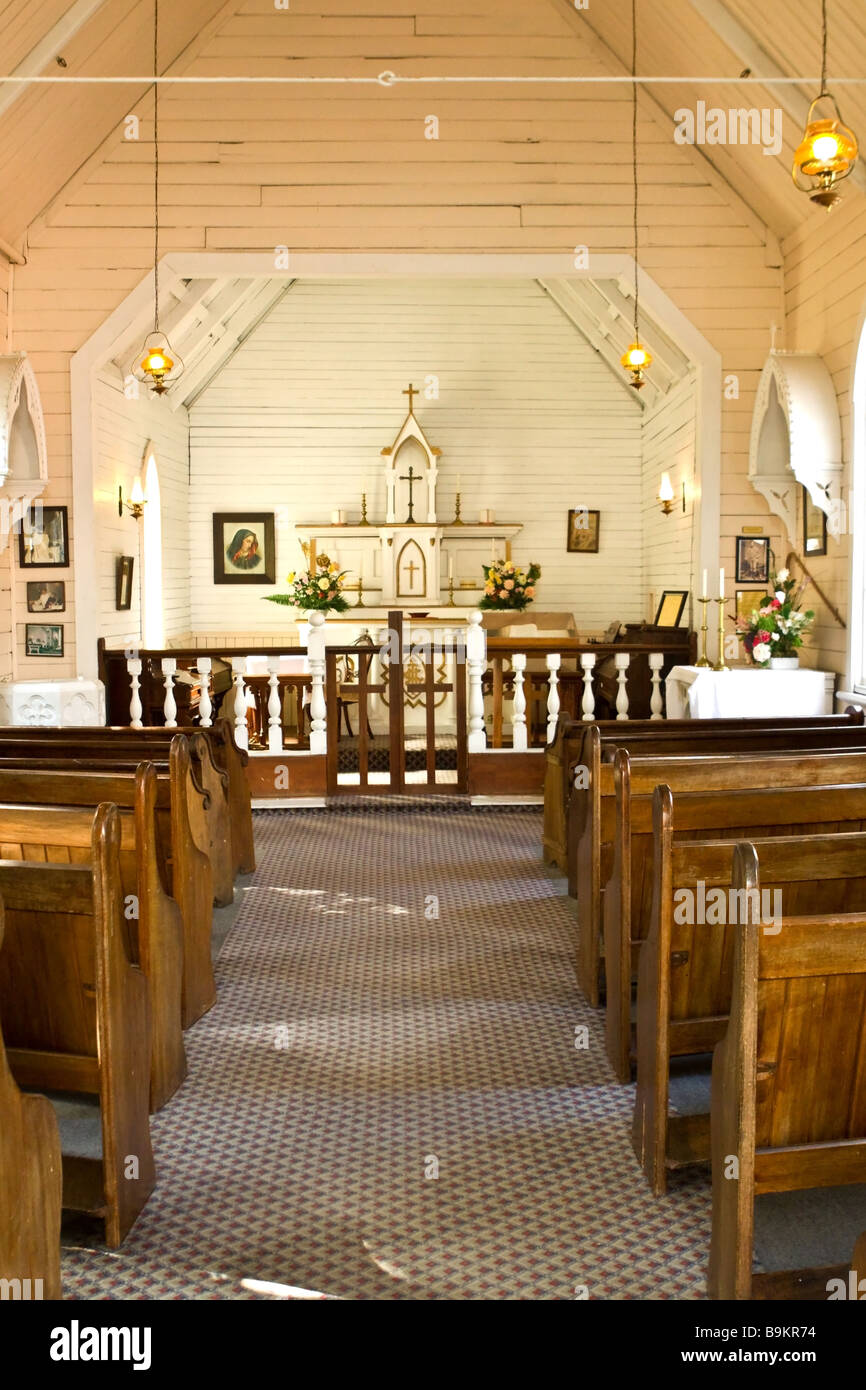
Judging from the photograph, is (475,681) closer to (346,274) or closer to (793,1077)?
(346,274)

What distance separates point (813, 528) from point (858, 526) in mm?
862

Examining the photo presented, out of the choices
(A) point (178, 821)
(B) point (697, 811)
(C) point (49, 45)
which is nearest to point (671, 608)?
(C) point (49, 45)

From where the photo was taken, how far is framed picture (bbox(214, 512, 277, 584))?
13.9 m

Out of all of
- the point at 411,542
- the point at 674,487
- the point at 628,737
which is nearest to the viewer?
the point at 628,737

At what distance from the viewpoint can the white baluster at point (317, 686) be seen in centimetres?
858

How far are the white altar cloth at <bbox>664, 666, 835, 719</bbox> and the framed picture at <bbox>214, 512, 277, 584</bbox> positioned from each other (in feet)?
23.4

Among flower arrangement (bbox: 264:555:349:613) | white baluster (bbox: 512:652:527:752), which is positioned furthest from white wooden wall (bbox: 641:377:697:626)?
flower arrangement (bbox: 264:555:349:613)

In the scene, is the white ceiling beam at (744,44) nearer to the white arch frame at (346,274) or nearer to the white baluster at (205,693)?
the white arch frame at (346,274)

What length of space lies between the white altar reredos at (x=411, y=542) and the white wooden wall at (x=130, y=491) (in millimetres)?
1437

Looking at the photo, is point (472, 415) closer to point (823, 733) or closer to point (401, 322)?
point (401, 322)

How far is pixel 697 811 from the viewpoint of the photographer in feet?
11.6

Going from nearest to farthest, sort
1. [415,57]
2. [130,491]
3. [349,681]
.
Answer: [415,57] < [349,681] < [130,491]

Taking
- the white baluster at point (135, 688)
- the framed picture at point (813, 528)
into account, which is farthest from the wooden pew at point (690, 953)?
the white baluster at point (135, 688)
